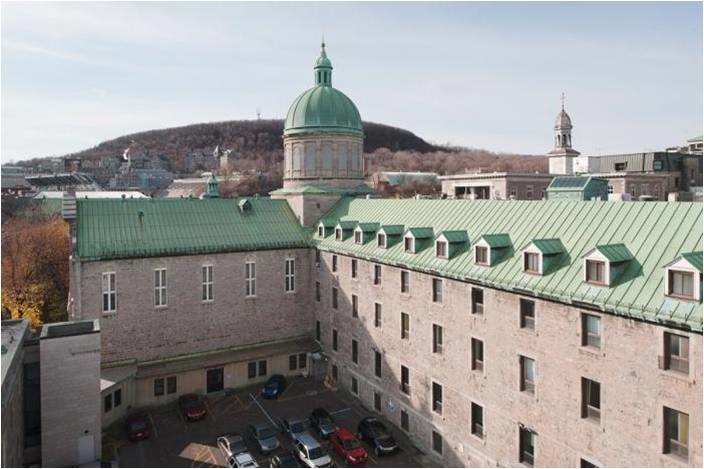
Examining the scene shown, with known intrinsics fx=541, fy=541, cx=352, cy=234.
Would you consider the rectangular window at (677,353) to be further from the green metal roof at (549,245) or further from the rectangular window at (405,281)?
the rectangular window at (405,281)

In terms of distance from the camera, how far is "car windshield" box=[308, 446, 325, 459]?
109 feet

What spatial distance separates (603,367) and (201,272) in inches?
1250

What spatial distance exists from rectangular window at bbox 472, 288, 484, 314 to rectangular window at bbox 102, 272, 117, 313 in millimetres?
27552

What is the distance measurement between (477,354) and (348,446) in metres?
10.3

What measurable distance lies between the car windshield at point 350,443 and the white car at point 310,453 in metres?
A: 1.34

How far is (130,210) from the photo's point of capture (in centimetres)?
4566

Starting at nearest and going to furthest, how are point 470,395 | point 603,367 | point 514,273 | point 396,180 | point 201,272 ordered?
point 603,367 < point 514,273 < point 470,395 < point 201,272 < point 396,180

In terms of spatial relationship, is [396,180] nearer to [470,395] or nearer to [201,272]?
[201,272]

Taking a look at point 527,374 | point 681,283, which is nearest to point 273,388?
point 527,374

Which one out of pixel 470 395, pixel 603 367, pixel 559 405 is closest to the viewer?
pixel 603 367

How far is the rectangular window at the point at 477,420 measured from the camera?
3085 cm

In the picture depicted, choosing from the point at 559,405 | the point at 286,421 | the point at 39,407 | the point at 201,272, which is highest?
the point at 201,272

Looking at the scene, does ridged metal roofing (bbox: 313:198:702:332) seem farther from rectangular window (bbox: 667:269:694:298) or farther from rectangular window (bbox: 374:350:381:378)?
rectangular window (bbox: 374:350:381:378)

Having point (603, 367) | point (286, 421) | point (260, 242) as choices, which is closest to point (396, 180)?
point (260, 242)
